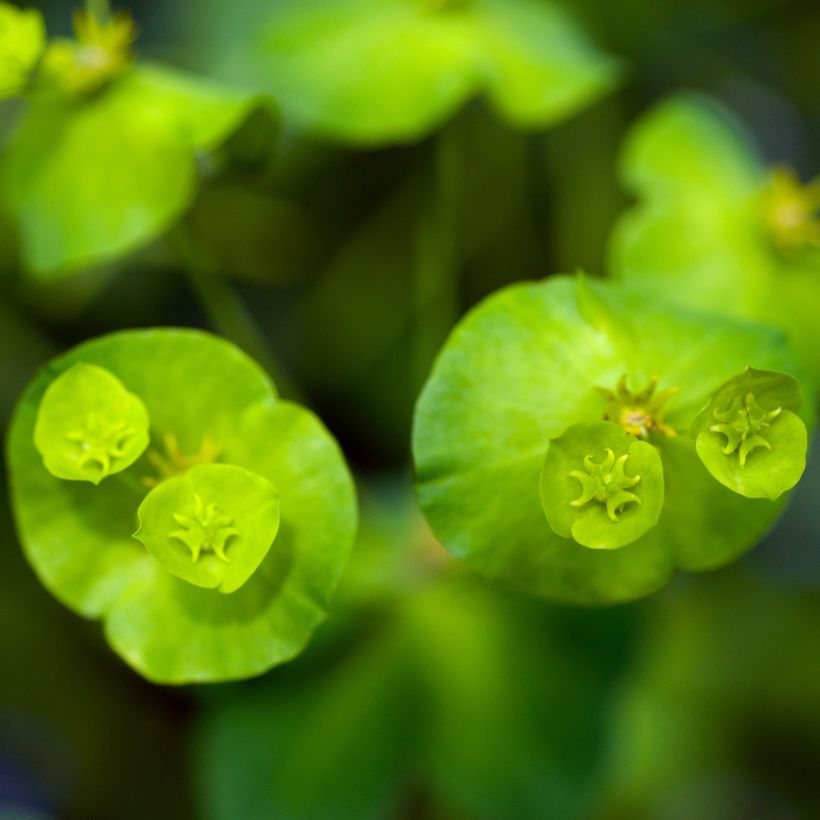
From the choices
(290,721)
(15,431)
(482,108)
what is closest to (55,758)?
(290,721)

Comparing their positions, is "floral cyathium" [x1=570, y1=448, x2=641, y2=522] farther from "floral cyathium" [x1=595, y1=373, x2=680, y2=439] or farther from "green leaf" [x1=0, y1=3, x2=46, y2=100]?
"green leaf" [x1=0, y1=3, x2=46, y2=100]

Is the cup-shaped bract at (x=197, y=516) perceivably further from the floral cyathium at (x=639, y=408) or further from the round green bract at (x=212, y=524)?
the floral cyathium at (x=639, y=408)

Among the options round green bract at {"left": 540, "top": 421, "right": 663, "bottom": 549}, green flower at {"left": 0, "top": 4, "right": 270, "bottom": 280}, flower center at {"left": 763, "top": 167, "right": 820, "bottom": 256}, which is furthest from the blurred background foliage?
round green bract at {"left": 540, "top": 421, "right": 663, "bottom": 549}

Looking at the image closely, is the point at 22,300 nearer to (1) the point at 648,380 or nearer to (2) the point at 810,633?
(1) the point at 648,380

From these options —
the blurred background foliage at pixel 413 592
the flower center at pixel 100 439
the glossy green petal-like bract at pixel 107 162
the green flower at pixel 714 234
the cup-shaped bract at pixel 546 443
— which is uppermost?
the glossy green petal-like bract at pixel 107 162

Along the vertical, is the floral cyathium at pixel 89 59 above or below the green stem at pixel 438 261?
above

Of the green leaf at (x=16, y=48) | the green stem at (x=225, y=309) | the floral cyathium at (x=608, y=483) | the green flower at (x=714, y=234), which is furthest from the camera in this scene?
the green stem at (x=225, y=309)

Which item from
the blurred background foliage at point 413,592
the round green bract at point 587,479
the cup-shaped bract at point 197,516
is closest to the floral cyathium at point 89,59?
the blurred background foliage at point 413,592

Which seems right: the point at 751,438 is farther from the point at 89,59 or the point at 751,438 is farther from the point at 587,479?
the point at 89,59
